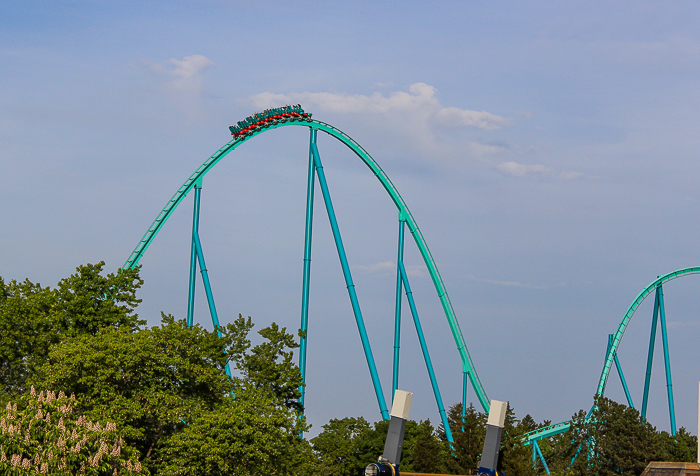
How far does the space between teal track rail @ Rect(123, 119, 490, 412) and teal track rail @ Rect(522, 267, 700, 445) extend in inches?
164

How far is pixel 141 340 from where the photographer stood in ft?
70.6

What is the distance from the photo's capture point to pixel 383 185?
96.3 feet

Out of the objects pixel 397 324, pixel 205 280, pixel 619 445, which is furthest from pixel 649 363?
pixel 205 280

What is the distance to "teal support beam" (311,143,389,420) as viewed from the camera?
2656 centimetres

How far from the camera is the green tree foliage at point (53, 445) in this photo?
14.6 meters

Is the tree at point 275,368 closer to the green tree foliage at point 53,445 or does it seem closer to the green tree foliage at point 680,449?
the green tree foliage at point 53,445

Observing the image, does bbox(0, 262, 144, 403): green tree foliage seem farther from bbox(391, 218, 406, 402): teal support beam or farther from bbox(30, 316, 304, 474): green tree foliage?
bbox(391, 218, 406, 402): teal support beam

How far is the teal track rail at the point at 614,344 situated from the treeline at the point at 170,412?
5.81ft

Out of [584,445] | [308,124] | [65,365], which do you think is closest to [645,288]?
[584,445]

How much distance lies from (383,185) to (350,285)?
4543 millimetres

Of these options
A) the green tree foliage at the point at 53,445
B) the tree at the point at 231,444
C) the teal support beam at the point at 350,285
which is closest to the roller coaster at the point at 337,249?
the teal support beam at the point at 350,285

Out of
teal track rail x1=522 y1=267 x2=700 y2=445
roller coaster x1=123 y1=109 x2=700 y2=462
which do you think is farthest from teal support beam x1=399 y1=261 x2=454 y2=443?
teal track rail x1=522 y1=267 x2=700 y2=445

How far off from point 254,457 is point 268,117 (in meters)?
13.0

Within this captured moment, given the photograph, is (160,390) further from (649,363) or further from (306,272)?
(649,363)
